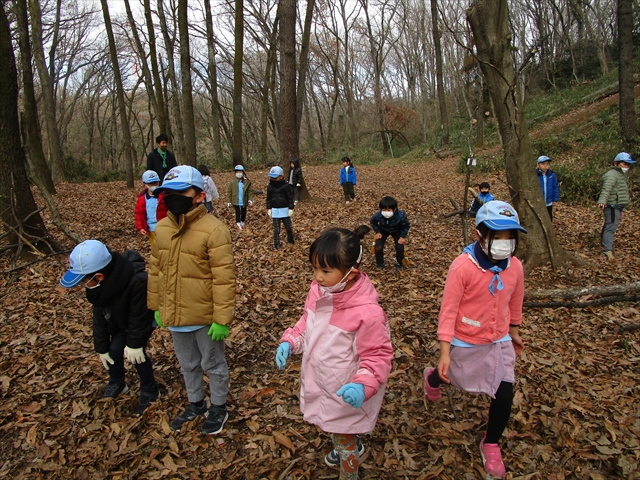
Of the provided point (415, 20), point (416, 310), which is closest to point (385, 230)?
point (416, 310)

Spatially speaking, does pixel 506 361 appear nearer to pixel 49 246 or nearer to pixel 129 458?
pixel 129 458

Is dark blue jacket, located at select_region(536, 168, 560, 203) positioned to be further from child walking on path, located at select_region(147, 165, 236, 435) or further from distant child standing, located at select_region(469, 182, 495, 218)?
child walking on path, located at select_region(147, 165, 236, 435)

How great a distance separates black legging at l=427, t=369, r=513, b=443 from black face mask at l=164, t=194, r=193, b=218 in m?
2.49

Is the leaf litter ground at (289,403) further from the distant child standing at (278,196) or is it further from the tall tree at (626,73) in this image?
the tall tree at (626,73)

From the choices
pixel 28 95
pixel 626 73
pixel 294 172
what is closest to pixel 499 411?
pixel 294 172

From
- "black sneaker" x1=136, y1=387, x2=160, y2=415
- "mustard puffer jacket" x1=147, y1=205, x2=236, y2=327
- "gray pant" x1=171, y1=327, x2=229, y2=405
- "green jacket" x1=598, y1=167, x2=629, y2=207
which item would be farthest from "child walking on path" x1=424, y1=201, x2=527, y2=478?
"green jacket" x1=598, y1=167, x2=629, y2=207

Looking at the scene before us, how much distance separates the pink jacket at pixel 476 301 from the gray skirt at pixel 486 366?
8cm

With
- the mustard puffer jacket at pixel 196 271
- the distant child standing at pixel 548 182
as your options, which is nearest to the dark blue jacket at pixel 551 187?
the distant child standing at pixel 548 182

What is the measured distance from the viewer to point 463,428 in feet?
10.4

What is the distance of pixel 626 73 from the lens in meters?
12.1

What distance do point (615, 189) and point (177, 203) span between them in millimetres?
7474

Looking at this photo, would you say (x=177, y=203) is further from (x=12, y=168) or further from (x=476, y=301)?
(x=12, y=168)

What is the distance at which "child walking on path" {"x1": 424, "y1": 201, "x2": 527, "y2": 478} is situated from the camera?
2.46 metres

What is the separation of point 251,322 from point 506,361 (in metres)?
3.17
